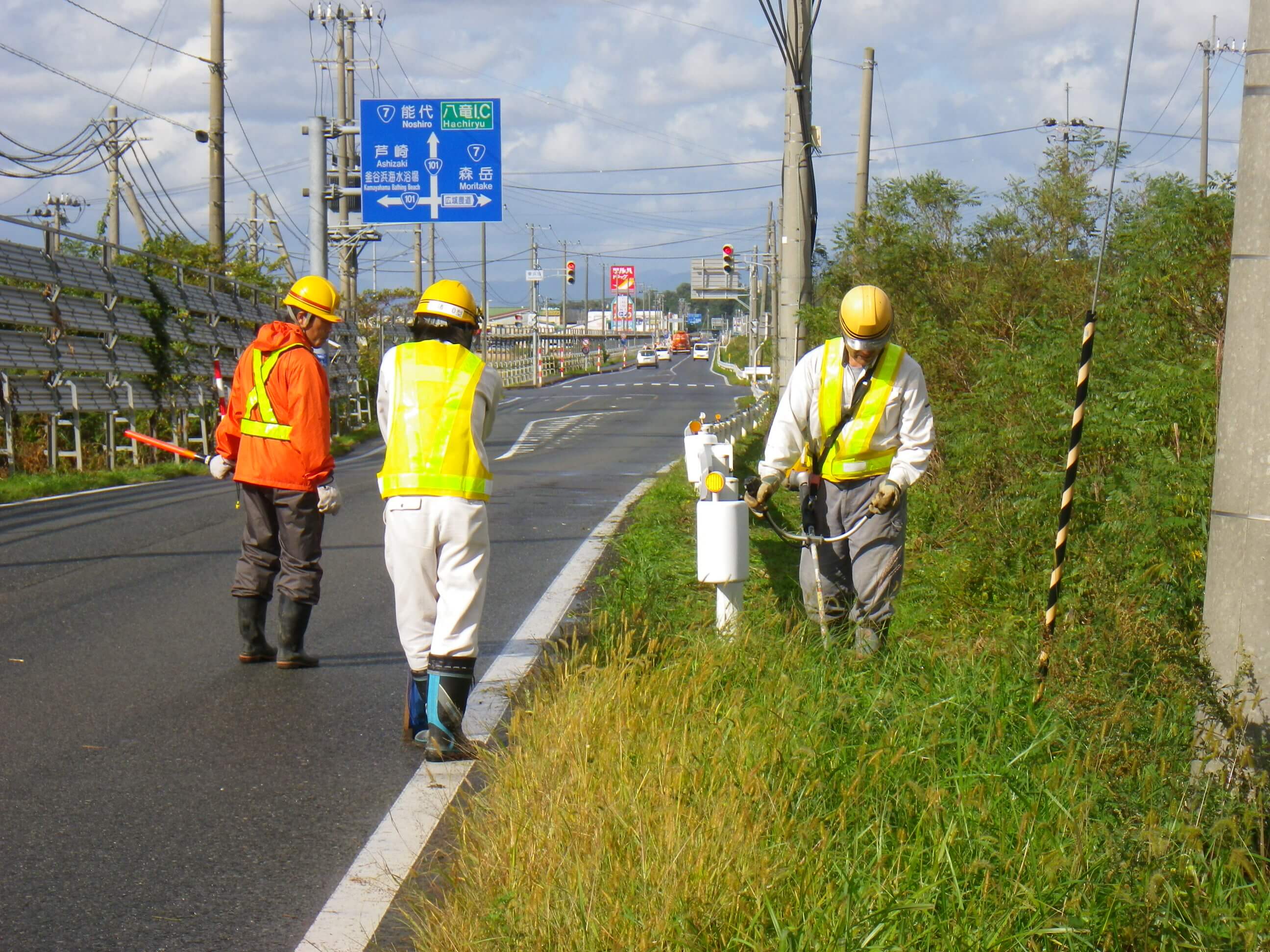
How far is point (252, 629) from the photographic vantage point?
640 cm

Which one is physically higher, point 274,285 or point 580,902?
point 274,285

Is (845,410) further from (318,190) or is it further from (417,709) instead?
(318,190)

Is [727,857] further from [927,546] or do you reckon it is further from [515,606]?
[927,546]

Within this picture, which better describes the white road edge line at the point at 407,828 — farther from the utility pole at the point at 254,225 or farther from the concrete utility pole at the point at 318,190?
the utility pole at the point at 254,225

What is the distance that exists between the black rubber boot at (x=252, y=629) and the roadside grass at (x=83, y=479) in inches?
235

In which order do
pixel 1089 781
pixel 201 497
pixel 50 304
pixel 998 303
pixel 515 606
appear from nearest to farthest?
pixel 1089 781, pixel 515 606, pixel 998 303, pixel 201 497, pixel 50 304

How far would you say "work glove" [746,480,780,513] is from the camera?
557 centimetres

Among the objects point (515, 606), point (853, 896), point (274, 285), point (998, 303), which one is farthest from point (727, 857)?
point (274, 285)

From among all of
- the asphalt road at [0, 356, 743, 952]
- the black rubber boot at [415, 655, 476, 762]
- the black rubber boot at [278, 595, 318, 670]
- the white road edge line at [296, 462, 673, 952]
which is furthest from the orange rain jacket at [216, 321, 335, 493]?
the black rubber boot at [415, 655, 476, 762]

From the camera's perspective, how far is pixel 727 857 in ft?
10.0

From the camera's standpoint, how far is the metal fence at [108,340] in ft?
Answer: 54.5

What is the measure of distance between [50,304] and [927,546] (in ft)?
44.1

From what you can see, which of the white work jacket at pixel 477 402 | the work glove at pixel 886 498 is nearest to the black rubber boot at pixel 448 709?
the white work jacket at pixel 477 402

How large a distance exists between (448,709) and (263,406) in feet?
7.39
